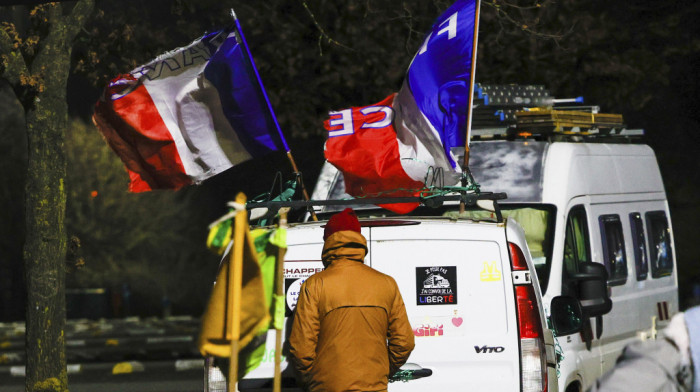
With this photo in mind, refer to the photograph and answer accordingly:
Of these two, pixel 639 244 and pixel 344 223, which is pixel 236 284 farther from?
pixel 639 244

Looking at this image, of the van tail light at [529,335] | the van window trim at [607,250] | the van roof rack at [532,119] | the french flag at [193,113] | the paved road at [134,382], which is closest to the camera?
the van tail light at [529,335]

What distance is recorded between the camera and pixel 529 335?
735 centimetres

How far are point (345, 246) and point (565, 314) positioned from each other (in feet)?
8.61

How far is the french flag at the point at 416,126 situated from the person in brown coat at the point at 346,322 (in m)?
2.55

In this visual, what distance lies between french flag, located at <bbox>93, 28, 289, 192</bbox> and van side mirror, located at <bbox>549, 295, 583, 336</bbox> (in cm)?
241

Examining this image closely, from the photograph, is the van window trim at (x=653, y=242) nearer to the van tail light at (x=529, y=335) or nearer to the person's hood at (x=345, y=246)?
the van tail light at (x=529, y=335)

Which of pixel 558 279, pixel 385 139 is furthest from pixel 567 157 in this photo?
pixel 385 139

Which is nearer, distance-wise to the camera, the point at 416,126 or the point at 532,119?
the point at 416,126

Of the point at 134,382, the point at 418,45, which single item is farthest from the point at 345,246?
the point at 134,382

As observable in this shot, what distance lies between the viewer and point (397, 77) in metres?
17.5

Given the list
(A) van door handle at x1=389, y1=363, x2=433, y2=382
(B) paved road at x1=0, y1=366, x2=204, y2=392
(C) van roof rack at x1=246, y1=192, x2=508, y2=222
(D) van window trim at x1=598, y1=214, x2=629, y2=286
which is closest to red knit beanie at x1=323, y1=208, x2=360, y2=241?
(C) van roof rack at x1=246, y1=192, x2=508, y2=222

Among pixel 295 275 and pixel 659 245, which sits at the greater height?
pixel 659 245

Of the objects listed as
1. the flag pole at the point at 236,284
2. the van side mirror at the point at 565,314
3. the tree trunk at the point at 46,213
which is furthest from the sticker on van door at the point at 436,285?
the tree trunk at the point at 46,213

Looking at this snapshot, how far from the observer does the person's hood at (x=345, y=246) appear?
6656 millimetres
